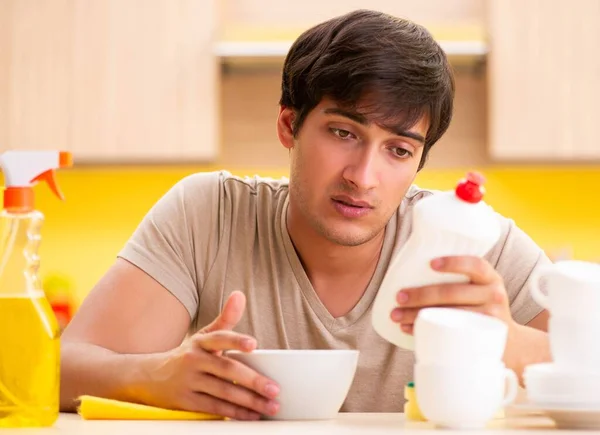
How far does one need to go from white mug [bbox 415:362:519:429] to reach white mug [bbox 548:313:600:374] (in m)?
0.07

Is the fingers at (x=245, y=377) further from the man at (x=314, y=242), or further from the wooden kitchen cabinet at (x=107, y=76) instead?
the wooden kitchen cabinet at (x=107, y=76)

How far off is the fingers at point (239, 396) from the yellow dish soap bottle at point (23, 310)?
0.69 ft

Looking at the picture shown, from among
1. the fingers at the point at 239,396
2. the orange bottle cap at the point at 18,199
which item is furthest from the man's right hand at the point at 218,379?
the orange bottle cap at the point at 18,199

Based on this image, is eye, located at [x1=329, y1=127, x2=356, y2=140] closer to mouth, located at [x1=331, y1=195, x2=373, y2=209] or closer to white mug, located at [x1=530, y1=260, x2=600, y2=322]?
mouth, located at [x1=331, y1=195, x2=373, y2=209]

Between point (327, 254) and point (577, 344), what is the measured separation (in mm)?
783

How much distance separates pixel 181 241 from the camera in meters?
1.72

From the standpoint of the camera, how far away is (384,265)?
1.76 m

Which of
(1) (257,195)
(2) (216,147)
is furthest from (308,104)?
(2) (216,147)

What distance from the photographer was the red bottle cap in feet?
3.25

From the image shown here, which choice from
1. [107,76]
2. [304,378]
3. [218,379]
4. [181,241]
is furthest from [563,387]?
[107,76]

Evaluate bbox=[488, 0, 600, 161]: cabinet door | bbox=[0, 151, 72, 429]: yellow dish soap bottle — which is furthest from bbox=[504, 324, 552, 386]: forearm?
bbox=[488, 0, 600, 161]: cabinet door

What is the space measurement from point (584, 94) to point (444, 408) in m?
2.14

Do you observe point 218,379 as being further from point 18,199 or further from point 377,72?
point 377,72

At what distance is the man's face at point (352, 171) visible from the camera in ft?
4.94
